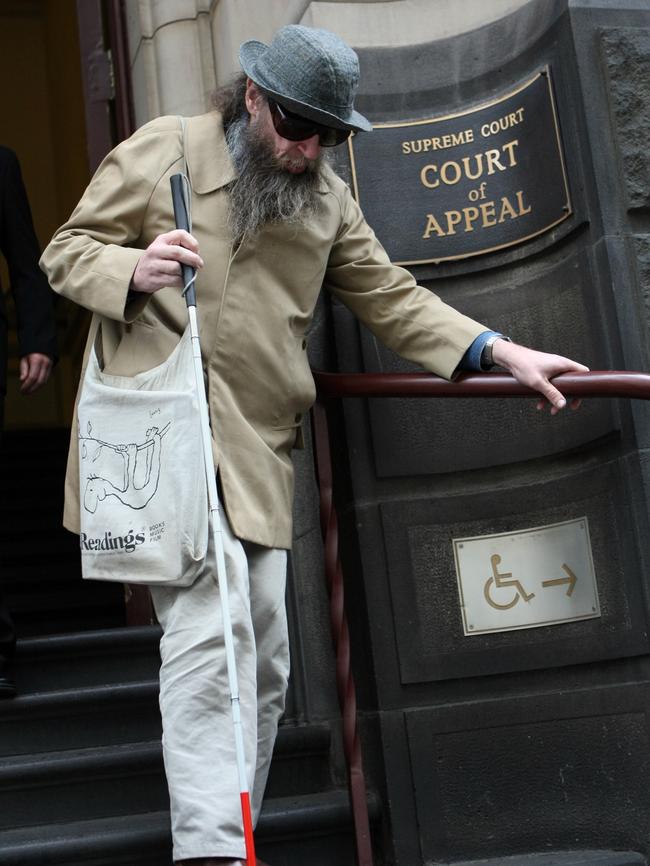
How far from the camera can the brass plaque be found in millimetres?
3691

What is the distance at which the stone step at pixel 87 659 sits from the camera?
3885 mm

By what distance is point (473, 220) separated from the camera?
3764mm

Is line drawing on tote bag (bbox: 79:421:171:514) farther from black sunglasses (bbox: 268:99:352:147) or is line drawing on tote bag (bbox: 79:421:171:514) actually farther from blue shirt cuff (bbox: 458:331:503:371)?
blue shirt cuff (bbox: 458:331:503:371)

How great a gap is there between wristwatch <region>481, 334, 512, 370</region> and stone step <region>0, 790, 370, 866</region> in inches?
46.7

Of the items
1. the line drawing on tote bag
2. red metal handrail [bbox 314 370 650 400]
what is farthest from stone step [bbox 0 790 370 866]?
red metal handrail [bbox 314 370 650 400]

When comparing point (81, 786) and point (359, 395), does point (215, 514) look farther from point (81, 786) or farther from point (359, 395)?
point (81, 786)

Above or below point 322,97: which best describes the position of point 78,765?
below

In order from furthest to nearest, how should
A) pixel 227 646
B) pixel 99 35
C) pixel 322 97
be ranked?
pixel 99 35
pixel 322 97
pixel 227 646

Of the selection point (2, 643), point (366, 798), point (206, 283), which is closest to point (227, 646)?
point (206, 283)

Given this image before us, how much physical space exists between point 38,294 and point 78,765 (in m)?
1.44

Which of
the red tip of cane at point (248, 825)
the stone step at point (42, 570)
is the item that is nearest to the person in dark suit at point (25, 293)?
the red tip of cane at point (248, 825)

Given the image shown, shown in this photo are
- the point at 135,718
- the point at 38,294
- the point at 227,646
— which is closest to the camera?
the point at 227,646

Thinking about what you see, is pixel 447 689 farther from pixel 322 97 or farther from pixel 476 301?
pixel 322 97

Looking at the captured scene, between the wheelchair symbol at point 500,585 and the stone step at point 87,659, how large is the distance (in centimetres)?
99
